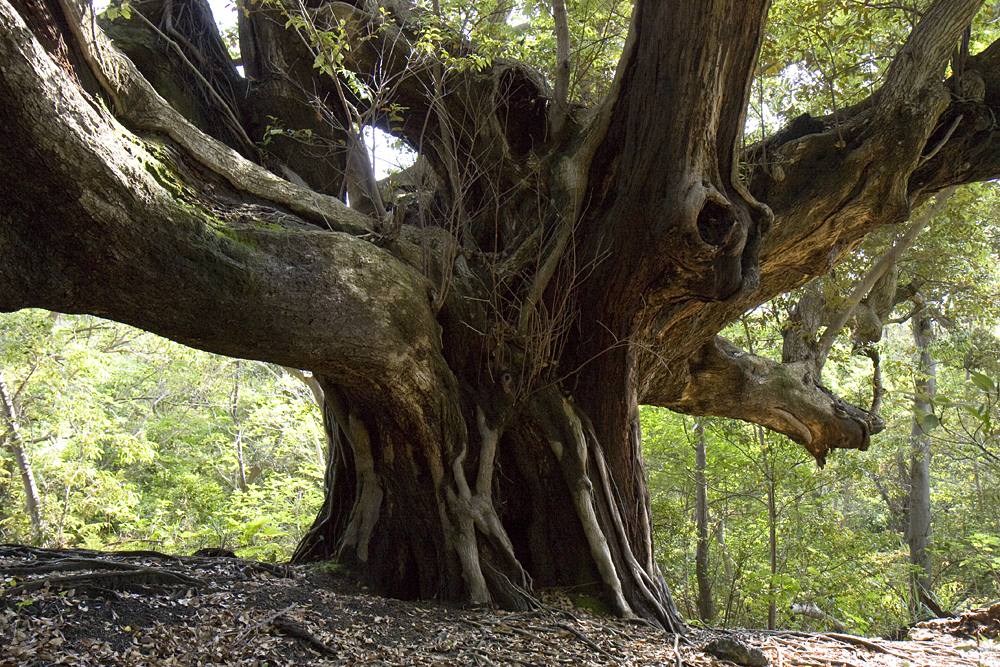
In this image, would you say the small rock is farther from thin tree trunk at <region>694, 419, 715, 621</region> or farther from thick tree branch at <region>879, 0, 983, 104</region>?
thin tree trunk at <region>694, 419, 715, 621</region>

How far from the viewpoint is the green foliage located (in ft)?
30.2

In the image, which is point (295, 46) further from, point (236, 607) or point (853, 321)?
point (853, 321)

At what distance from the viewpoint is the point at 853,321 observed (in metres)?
6.45

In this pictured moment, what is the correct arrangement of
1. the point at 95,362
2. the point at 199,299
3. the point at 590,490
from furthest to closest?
the point at 95,362 < the point at 590,490 < the point at 199,299

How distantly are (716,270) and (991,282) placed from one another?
608 centimetres

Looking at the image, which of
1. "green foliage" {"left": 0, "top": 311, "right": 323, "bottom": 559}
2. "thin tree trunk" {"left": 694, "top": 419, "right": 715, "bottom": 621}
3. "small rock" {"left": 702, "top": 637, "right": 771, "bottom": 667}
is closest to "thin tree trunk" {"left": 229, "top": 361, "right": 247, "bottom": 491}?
"green foliage" {"left": 0, "top": 311, "right": 323, "bottom": 559}

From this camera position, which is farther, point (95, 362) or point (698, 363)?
point (95, 362)

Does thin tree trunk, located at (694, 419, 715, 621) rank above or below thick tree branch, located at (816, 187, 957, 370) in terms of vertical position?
below

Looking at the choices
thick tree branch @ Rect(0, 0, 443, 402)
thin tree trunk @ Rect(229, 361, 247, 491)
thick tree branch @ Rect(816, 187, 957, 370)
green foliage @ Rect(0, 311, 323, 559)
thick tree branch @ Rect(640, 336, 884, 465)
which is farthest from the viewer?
thin tree trunk @ Rect(229, 361, 247, 491)

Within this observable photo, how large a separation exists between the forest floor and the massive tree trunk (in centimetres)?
45

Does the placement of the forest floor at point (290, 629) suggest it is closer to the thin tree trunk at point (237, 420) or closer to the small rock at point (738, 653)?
the small rock at point (738, 653)

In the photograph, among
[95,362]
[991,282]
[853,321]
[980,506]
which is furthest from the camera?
[980,506]

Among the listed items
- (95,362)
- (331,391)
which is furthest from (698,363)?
(95,362)

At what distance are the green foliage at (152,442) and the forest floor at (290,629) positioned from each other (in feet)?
15.4
